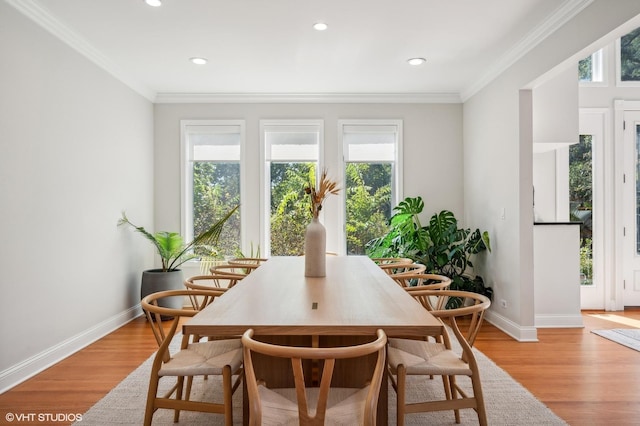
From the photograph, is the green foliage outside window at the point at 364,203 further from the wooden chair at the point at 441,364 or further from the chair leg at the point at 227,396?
the chair leg at the point at 227,396

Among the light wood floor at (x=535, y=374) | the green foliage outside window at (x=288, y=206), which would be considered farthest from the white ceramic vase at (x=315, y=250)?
the green foliage outside window at (x=288, y=206)

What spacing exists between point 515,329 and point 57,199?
425 cm

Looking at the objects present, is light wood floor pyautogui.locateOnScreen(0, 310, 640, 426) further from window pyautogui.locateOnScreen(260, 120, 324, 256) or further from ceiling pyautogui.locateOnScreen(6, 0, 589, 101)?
ceiling pyautogui.locateOnScreen(6, 0, 589, 101)

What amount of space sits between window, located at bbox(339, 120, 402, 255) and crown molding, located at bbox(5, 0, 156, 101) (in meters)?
2.72

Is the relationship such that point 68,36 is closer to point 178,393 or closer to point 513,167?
point 178,393

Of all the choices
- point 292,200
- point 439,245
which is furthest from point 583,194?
Answer: point 292,200

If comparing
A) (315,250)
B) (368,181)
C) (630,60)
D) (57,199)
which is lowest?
(315,250)

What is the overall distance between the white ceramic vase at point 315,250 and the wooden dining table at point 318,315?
0.08 metres

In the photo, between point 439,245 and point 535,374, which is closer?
point 535,374

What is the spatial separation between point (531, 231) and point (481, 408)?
8.24ft

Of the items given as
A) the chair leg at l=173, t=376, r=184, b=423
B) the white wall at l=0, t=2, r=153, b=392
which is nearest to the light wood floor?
the white wall at l=0, t=2, r=153, b=392

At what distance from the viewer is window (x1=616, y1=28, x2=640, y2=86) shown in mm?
5180

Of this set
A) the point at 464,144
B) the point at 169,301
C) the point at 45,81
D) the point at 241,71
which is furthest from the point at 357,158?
the point at 45,81

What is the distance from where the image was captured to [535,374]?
10.0 ft
